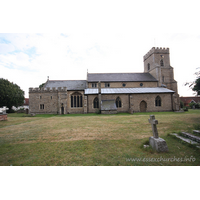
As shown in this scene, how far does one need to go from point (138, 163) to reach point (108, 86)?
26.8 m

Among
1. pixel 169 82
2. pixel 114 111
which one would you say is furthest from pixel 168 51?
pixel 114 111

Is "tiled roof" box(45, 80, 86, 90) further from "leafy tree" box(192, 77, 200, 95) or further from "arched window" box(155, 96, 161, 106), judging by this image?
"leafy tree" box(192, 77, 200, 95)

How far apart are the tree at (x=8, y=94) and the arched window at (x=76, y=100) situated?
19.2 meters

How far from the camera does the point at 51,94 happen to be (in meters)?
26.0

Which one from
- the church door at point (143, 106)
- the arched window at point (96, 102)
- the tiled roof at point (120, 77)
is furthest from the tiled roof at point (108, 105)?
the tiled roof at point (120, 77)

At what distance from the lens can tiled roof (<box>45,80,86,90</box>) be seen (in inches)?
1099

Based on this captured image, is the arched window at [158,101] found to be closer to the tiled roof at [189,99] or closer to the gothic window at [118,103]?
the gothic window at [118,103]

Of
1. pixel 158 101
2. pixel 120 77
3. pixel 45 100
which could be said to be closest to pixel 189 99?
pixel 158 101

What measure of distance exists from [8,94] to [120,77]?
3144 centimetres

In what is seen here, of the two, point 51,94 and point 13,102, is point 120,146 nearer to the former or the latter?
point 51,94

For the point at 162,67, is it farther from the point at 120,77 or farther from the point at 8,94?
the point at 8,94

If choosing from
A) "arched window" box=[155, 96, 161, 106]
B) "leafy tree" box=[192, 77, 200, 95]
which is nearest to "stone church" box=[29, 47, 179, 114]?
"arched window" box=[155, 96, 161, 106]

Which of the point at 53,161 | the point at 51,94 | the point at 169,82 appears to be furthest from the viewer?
the point at 169,82

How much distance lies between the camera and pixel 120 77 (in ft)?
103
